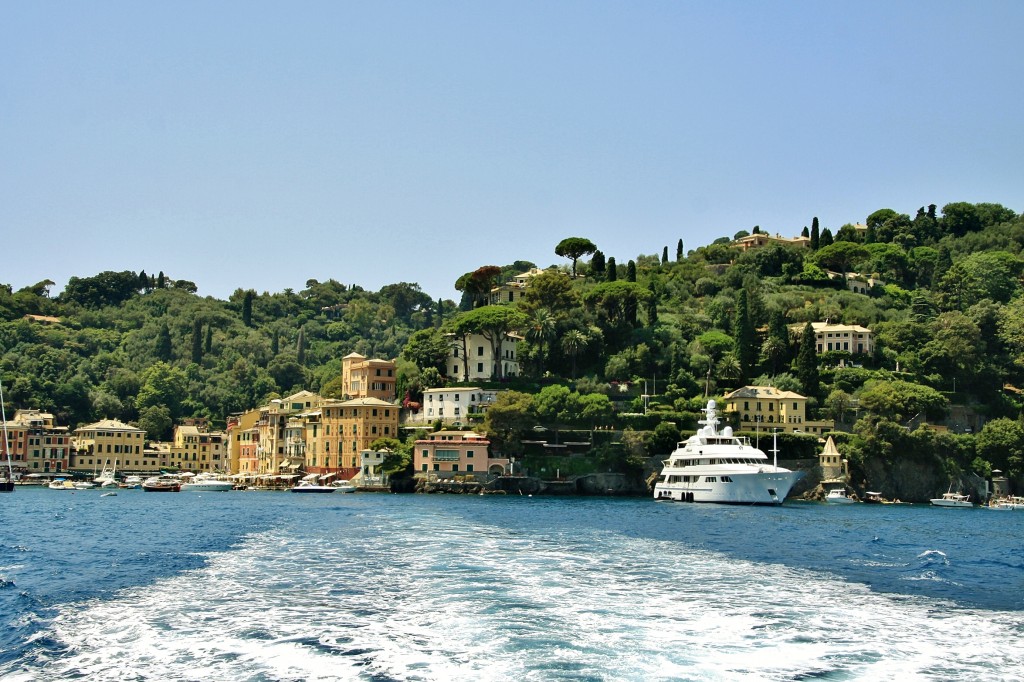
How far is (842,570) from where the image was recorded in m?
34.2

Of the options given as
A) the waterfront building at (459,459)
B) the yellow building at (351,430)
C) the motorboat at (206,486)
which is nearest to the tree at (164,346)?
the motorboat at (206,486)

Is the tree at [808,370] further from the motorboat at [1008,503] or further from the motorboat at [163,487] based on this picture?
the motorboat at [163,487]

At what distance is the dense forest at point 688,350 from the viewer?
9706cm

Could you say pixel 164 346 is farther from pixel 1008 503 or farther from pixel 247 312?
pixel 1008 503

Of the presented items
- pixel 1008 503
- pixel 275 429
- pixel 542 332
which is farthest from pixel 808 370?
pixel 275 429

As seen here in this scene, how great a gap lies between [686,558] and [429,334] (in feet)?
266

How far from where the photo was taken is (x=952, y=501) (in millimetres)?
88812

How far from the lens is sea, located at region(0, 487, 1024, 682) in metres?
20.0

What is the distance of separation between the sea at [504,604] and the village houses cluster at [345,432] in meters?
47.4

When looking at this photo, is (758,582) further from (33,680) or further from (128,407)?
(128,407)

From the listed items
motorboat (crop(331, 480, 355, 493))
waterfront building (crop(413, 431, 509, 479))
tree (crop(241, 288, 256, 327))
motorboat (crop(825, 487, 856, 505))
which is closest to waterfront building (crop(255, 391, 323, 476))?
motorboat (crop(331, 480, 355, 493))

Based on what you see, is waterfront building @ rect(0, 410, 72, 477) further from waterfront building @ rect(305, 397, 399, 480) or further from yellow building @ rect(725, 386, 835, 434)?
yellow building @ rect(725, 386, 835, 434)

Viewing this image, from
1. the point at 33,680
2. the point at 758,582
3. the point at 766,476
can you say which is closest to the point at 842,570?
the point at 758,582

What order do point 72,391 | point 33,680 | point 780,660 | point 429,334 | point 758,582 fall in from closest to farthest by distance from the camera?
point 33,680 → point 780,660 → point 758,582 → point 429,334 → point 72,391
